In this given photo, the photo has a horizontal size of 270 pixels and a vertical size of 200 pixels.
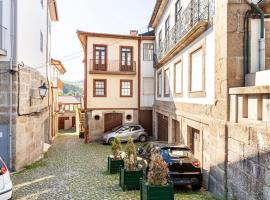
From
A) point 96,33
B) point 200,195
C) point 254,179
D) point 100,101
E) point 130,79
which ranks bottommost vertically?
point 200,195

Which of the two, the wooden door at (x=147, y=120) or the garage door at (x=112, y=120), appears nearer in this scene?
the garage door at (x=112, y=120)

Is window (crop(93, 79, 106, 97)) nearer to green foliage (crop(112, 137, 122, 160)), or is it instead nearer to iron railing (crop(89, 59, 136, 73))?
iron railing (crop(89, 59, 136, 73))

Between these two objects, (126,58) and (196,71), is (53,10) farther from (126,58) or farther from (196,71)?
(196,71)

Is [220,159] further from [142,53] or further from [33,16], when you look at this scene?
[142,53]

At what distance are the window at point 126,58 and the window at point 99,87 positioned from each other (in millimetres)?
2060

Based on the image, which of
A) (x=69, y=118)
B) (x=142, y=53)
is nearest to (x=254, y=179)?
(x=142, y=53)

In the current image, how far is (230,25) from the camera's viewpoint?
24.4 ft

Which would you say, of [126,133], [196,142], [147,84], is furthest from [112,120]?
[196,142]

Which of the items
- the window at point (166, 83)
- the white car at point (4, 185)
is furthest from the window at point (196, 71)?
the white car at point (4, 185)

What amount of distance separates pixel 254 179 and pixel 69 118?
36117mm

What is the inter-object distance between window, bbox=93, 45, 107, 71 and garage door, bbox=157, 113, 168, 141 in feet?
20.4

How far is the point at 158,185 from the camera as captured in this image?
22.5 feet

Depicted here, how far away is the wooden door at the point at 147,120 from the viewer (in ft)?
74.8

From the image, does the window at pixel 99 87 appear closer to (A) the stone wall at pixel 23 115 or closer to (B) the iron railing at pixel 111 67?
(B) the iron railing at pixel 111 67
